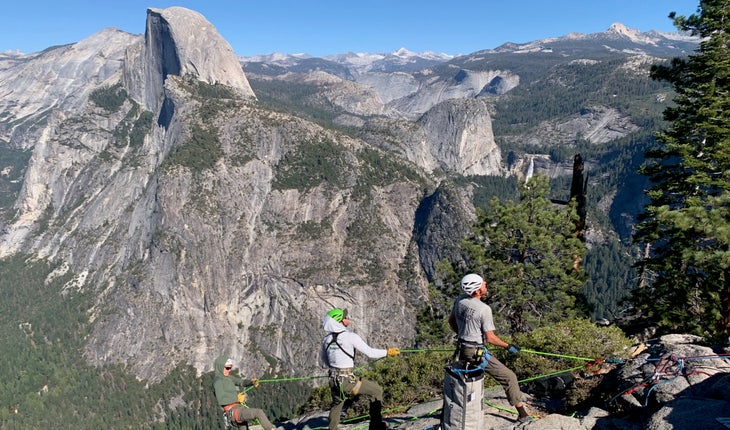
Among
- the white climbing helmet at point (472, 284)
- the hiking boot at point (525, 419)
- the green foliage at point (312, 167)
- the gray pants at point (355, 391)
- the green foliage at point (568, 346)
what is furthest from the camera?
the green foliage at point (312, 167)

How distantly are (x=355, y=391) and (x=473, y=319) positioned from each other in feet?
12.9

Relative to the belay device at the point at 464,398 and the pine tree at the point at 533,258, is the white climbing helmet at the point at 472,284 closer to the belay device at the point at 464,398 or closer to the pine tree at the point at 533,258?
the belay device at the point at 464,398

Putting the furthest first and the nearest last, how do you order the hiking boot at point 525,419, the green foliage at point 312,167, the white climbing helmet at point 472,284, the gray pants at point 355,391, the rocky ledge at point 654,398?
1. the green foliage at point 312,167
2. the gray pants at point 355,391
3. the hiking boot at point 525,419
4. the white climbing helmet at point 472,284
5. the rocky ledge at point 654,398

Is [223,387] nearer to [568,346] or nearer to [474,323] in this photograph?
[474,323]

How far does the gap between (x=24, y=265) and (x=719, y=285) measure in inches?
9597

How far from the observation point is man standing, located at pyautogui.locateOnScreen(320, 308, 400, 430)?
11.5 m

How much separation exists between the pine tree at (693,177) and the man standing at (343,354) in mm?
12909

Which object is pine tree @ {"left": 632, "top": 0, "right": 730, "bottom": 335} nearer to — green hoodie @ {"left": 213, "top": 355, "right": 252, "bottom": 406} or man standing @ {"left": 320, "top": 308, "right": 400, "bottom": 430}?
man standing @ {"left": 320, "top": 308, "right": 400, "bottom": 430}

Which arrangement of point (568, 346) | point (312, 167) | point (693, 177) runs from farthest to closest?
point (312, 167) < point (693, 177) < point (568, 346)

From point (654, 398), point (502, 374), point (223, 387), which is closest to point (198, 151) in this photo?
point (223, 387)

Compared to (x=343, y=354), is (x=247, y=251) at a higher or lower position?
lower

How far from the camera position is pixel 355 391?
462 inches

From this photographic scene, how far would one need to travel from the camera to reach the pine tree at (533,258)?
24.8 m

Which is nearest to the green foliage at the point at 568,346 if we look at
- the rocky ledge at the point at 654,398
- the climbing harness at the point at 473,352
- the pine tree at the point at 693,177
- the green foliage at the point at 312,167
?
the rocky ledge at the point at 654,398
